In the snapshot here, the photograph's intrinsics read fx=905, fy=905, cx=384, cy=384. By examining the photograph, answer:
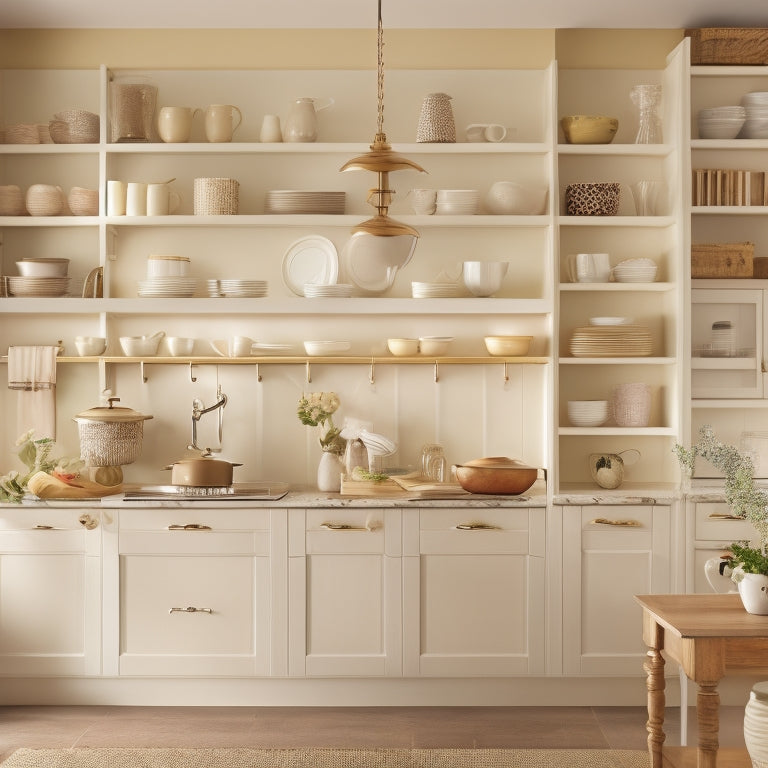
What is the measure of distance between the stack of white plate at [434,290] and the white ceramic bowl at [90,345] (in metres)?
1.52

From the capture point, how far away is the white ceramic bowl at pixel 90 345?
4.31 m

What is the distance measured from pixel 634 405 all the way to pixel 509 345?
2.17ft

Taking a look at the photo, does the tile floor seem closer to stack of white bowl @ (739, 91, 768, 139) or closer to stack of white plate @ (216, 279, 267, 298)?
stack of white plate @ (216, 279, 267, 298)

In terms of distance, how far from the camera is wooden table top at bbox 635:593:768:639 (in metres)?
2.45

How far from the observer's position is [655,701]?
282 centimetres

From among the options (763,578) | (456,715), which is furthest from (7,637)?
(763,578)

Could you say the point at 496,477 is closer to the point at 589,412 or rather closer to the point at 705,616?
the point at 589,412

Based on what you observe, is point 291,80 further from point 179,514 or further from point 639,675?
point 639,675

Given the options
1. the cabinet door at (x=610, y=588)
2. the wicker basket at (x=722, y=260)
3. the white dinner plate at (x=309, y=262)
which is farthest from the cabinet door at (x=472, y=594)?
the wicker basket at (x=722, y=260)

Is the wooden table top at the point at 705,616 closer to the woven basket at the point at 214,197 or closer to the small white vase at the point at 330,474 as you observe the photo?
the small white vase at the point at 330,474

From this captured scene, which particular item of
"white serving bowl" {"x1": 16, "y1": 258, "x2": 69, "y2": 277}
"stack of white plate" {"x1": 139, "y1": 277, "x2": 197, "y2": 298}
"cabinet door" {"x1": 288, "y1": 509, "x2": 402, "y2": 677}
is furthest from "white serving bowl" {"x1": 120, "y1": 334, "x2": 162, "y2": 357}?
"cabinet door" {"x1": 288, "y1": 509, "x2": 402, "y2": 677}

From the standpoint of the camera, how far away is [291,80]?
4496mm

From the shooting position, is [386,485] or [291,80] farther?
[291,80]

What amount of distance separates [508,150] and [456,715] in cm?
260
